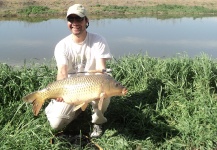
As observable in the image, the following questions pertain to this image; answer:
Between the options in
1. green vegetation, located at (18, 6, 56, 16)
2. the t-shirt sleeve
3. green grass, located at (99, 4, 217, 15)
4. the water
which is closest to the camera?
the t-shirt sleeve

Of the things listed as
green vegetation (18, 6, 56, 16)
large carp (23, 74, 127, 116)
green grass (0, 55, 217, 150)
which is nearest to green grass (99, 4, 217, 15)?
green vegetation (18, 6, 56, 16)

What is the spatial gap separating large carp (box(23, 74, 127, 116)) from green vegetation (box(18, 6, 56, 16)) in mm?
17979

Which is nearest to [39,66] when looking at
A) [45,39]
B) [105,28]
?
[45,39]

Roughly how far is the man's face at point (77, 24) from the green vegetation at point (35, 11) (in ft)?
57.7

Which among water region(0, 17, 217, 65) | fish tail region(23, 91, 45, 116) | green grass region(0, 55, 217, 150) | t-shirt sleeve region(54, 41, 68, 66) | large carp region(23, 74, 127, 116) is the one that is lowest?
water region(0, 17, 217, 65)

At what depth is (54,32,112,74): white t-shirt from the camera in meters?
3.50

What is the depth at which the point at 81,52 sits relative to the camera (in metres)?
3.55

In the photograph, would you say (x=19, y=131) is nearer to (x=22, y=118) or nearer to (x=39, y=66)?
(x=22, y=118)

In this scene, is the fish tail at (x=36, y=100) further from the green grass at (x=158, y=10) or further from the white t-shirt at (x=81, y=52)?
the green grass at (x=158, y=10)

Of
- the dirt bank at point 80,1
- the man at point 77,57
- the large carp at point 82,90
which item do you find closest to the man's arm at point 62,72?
the man at point 77,57

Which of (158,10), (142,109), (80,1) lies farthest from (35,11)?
(142,109)

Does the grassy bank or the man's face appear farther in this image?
the grassy bank

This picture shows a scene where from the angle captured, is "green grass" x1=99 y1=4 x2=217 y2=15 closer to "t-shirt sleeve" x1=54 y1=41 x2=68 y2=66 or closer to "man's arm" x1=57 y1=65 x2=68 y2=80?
"t-shirt sleeve" x1=54 y1=41 x2=68 y2=66

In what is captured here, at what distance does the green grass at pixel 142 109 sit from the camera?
330 cm
